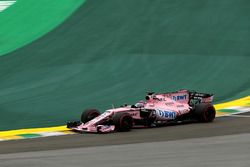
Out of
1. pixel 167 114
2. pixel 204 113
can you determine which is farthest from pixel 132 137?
pixel 204 113

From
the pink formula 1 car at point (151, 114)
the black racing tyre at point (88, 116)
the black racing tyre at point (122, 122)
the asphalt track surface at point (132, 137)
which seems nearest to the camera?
the asphalt track surface at point (132, 137)

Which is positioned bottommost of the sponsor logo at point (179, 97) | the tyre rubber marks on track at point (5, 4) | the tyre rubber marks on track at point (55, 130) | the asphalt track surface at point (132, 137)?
the asphalt track surface at point (132, 137)

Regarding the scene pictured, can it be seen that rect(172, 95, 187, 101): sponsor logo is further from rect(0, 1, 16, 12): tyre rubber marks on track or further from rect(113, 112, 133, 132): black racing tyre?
rect(0, 1, 16, 12): tyre rubber marks on track

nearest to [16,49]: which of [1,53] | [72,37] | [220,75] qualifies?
[1,53]

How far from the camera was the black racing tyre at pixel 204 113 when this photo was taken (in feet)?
52.0

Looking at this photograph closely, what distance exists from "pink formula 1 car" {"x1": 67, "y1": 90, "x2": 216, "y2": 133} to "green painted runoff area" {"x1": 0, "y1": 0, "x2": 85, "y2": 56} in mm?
9528

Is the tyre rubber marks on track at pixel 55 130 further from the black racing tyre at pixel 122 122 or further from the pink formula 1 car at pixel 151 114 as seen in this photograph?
the black racing tyre at pixel 122 122

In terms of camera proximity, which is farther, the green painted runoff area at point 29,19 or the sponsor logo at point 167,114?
the green painted runoff area at point 29,19

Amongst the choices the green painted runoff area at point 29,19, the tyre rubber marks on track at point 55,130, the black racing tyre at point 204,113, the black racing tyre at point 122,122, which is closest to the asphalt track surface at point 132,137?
the black racing tyre at point 122,122

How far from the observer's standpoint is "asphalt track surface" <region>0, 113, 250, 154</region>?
12.8 meters

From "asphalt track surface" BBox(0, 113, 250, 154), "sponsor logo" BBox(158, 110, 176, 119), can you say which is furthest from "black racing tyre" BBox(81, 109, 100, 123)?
"sponsor logo" BBox(158, 110, 176, 119)

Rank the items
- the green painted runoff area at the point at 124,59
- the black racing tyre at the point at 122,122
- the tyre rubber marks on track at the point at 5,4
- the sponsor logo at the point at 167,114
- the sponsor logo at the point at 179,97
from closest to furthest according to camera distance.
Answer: the black racing tyre at the point at 122,122
the sponsor logo at the point at 167,114
the sponsor logo at the point at 179,97
the green painted runoff area at the point at 124,59
the tyre rubber marks on track at the point at 5,4

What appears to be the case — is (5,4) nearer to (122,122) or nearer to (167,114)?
(167,114)

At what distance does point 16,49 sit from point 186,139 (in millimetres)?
12553
